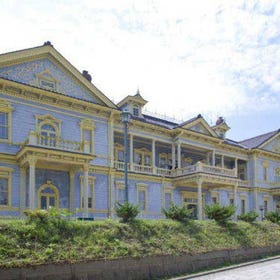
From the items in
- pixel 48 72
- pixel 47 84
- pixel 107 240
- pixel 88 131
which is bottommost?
pixel 107 240

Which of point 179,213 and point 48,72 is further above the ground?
point 48,72

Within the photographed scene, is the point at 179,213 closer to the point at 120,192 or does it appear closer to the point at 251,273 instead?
the point at 251,273

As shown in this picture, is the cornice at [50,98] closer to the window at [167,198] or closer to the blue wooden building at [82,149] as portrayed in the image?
the blue wooden building at [82,149]

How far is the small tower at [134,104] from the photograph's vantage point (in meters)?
32.3

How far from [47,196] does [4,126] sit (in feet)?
16.3

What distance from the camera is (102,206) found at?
2789 cm

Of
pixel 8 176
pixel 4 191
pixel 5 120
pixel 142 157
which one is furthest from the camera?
pixel 142 157

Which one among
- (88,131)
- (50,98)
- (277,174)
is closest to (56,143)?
(50,98)

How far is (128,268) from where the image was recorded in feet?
48.9

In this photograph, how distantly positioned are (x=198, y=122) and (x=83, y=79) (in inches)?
503

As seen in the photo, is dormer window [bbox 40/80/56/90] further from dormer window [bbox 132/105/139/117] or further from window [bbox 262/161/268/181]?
window [bbox 262/161/268/181]

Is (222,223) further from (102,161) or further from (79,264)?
(79,264)

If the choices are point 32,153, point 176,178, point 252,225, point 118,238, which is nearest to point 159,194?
point 176,178

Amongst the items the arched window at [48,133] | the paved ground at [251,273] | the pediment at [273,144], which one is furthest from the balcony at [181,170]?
the paved ground at [251,273]
